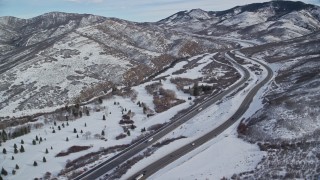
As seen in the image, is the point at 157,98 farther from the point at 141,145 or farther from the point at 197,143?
the point at 197,143

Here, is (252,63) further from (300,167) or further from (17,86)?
(300,167)

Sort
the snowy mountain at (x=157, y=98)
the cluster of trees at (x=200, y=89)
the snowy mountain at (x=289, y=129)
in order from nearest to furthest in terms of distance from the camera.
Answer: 1. the snowy mountain at (x=289, y=129)
2. the snowy mountain at (x=157, y=98)
3. the cluster of trees at (x=200, y=89)

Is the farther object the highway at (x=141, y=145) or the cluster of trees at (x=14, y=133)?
the cluster of trees at (x=14, y=133)

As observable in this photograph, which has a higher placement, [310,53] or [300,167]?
[310,53]

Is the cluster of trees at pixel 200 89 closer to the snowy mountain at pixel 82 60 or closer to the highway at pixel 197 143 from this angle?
the highway at pixel 197 143

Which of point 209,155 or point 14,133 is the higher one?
point 14,133

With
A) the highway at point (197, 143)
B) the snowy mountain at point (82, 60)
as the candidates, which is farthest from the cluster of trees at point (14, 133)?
the highway at point (197, 143)

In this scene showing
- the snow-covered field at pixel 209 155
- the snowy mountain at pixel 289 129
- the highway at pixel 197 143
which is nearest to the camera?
the snowy mountain at pixel 289 129

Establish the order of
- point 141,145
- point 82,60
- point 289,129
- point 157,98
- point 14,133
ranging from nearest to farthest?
1. point 289,129
2. point 141,145
3. point 14,133
4. point 157,98
5. point 82,60

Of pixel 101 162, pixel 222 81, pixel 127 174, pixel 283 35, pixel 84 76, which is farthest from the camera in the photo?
pixel 283 35

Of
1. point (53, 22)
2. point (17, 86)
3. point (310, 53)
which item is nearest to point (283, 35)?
point (310, 53)

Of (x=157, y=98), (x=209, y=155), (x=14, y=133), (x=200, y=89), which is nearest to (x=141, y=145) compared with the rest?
(x=209, y=155)
